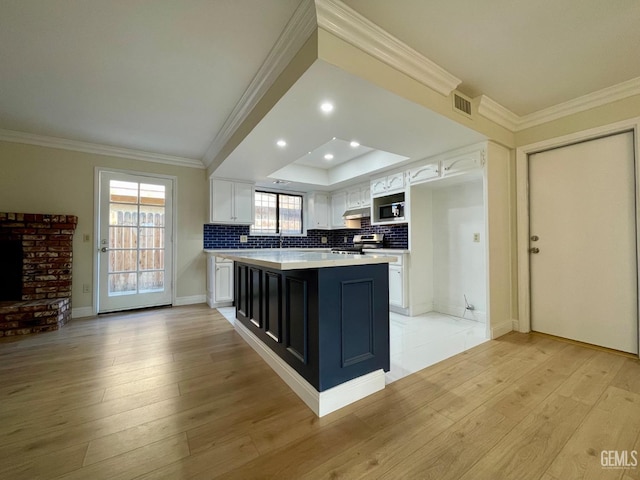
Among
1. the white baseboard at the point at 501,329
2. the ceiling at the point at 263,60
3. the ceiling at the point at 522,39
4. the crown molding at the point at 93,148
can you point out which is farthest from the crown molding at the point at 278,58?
the white baseboard at the point at 501,329

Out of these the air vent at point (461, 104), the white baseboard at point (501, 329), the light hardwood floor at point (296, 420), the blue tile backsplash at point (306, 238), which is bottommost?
the light hardwood floor at point (296, 420)

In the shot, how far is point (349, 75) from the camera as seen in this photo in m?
1.70

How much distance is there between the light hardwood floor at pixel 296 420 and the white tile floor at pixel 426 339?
13cm

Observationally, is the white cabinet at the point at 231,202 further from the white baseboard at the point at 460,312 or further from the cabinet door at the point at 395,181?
the white baseboard at the point at 460,312

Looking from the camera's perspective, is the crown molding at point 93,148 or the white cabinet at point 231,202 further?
the white cabinet at point 231,202

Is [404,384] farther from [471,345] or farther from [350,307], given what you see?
[471,345]

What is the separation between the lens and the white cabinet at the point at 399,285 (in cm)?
373

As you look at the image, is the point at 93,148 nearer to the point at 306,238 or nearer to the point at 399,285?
the point at 306,238

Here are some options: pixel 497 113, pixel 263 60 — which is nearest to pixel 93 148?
pixel 263 60

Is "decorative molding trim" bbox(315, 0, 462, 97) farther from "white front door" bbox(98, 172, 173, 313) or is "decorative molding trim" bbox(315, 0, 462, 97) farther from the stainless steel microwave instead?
"white front door" bbox(98, 172, 173, 313)

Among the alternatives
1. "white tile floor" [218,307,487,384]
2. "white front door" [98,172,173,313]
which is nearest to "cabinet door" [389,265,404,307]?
"white tile floor" [218,307,487,384]

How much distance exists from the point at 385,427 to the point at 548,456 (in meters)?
0.77

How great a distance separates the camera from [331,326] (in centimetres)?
164

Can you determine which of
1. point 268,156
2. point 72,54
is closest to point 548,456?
point 268,156
